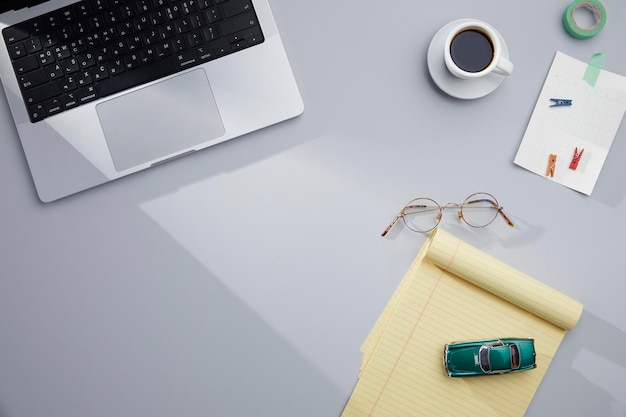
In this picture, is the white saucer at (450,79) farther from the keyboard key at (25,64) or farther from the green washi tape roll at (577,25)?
the keyboard key at (25,64)

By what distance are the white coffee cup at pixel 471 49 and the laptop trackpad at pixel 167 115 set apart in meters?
0.38

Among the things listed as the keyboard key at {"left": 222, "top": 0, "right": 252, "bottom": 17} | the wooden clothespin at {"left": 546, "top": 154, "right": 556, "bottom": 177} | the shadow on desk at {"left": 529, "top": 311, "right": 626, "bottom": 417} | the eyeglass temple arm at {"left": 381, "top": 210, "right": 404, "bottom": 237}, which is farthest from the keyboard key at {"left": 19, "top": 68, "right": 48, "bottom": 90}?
the shadow on desk at {"left": 529, "top": 311, "right": 626, "bottom": 417}

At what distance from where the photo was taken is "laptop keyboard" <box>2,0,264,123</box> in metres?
0.87

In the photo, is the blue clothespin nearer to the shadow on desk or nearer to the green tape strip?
the green tape strip

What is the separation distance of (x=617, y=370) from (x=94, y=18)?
1029mm

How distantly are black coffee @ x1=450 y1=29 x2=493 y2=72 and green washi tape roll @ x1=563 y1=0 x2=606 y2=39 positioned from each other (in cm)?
15

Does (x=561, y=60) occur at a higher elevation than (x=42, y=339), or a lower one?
higher

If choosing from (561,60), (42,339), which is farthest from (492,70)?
(42,339)

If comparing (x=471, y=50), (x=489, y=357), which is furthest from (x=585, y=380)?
(x=471, y=50)

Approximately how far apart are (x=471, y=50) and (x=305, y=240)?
404 mm

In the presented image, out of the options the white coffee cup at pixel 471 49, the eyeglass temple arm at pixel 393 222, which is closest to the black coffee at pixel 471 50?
the white coffee cup at pixel 471 49

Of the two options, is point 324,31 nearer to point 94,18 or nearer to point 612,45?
point 94,18

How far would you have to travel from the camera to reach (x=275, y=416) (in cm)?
89

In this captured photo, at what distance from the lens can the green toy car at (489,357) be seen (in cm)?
84
